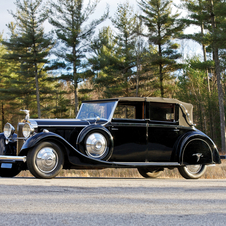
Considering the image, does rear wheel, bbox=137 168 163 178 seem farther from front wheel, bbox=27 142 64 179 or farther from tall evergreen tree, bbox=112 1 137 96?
tall evergreen tree, bbox=112 1 137 96

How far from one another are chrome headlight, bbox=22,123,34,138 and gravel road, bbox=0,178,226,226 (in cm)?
155

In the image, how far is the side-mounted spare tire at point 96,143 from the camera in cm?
676

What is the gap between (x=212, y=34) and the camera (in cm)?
2436

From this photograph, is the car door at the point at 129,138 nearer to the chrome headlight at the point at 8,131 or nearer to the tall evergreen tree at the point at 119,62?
the chrome headlight at the point at 8,131

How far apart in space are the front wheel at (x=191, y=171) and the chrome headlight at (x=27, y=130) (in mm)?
3542

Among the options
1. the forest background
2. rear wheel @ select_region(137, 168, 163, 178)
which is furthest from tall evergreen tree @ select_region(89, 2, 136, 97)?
rear wheel @ select_region(137, 168, 163, 178)

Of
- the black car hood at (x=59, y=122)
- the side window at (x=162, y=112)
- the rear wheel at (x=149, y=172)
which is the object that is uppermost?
the side window at (x=162, y=112)

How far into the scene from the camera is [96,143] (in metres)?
6.80

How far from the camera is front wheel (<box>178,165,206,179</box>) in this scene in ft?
26.0

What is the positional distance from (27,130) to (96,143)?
146cm

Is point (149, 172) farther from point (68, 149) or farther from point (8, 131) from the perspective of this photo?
point (8, 131)

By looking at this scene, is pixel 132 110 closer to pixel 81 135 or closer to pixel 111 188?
pixel 81 135

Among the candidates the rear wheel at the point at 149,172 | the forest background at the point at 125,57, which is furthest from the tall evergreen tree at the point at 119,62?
the rear wheel at the point at 149,172

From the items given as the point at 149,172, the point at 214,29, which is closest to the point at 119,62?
the point at 214,29
